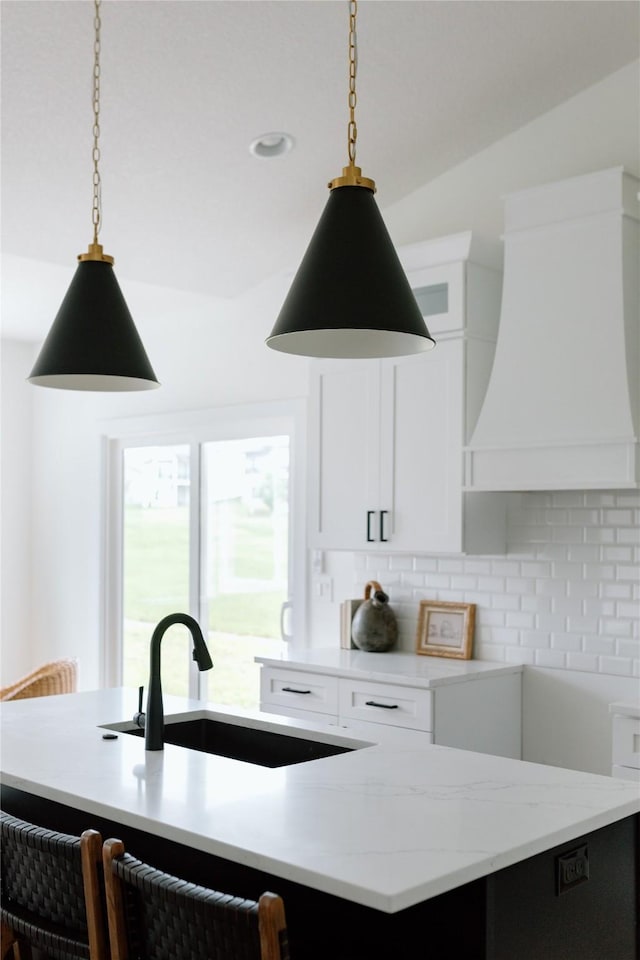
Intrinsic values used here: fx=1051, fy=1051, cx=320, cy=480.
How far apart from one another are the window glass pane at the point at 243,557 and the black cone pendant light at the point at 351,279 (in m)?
3.26

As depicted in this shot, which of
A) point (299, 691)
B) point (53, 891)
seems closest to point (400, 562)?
point (299, 691)

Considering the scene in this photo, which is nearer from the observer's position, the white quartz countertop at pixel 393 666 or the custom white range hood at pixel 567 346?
the custom white range hood at pixel 567 346

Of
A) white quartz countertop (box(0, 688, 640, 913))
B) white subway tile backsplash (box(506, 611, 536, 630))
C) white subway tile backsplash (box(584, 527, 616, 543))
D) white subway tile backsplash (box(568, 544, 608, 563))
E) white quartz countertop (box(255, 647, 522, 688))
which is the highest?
white subway tile backsplash (box(584, 527, 616, 543))

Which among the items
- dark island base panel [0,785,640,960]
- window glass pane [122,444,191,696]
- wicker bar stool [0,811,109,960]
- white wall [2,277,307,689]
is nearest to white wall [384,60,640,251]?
white wall [2,277,307,689]

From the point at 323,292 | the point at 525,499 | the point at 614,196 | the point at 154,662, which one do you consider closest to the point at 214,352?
the point at 525,499

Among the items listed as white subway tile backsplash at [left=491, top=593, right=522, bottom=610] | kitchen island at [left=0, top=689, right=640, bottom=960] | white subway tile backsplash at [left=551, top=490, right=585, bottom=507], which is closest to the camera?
kitchen island at [left=0, top=689, right=640, bottom=960]

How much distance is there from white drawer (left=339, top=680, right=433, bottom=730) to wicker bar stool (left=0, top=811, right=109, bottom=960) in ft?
6.46

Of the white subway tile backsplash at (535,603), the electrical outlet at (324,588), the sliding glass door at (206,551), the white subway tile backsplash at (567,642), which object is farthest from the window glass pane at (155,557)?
the white subway tile backsplash at (567,642)

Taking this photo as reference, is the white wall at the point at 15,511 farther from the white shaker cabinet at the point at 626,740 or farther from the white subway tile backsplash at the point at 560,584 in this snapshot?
the white shaker cabinet at the point at 626,740

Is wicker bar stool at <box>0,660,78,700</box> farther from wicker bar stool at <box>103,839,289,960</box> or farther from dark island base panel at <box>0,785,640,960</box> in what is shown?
wicker bar stool at <box>103,839,289,960</box>

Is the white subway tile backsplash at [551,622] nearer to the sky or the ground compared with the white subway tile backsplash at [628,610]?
nearer to the ground

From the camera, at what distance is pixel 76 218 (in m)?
4.75

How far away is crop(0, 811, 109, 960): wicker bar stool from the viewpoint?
6.68 feet

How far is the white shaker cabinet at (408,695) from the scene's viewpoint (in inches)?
160
